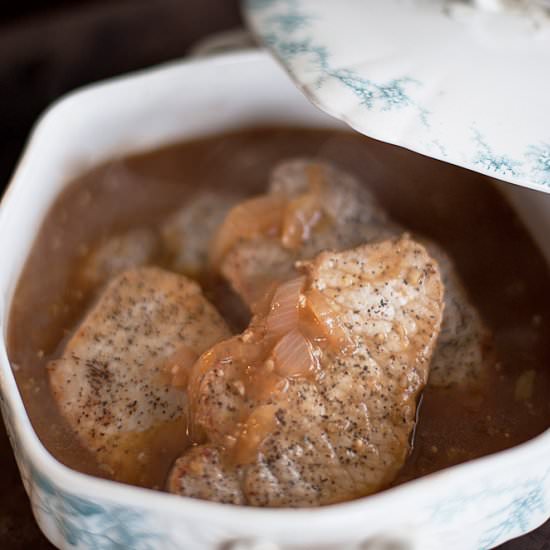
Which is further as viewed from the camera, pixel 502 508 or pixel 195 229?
pixel 195 229

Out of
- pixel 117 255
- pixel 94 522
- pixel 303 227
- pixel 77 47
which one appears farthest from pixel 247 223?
pixel 77 47

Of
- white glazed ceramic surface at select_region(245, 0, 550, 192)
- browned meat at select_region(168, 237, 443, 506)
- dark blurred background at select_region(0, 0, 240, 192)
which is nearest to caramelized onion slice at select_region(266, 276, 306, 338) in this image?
browned meat at select_region(168, 237, 443, 506)

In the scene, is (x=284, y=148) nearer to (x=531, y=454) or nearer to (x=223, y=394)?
(x=223, y=394)

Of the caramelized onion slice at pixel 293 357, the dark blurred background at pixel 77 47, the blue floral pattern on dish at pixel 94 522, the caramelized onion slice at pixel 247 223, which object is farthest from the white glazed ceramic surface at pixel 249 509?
the dark blurred background at pixel 77 47

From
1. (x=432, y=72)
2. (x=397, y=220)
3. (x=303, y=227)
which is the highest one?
(x=432, y=72)

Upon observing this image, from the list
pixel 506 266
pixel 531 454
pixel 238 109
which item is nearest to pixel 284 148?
pixel 238 109

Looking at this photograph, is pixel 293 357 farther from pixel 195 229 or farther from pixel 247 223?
pixel 195 229

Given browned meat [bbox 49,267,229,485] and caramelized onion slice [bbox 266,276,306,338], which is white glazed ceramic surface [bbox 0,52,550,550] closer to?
browned meat [bbox 49,267,229,485]
